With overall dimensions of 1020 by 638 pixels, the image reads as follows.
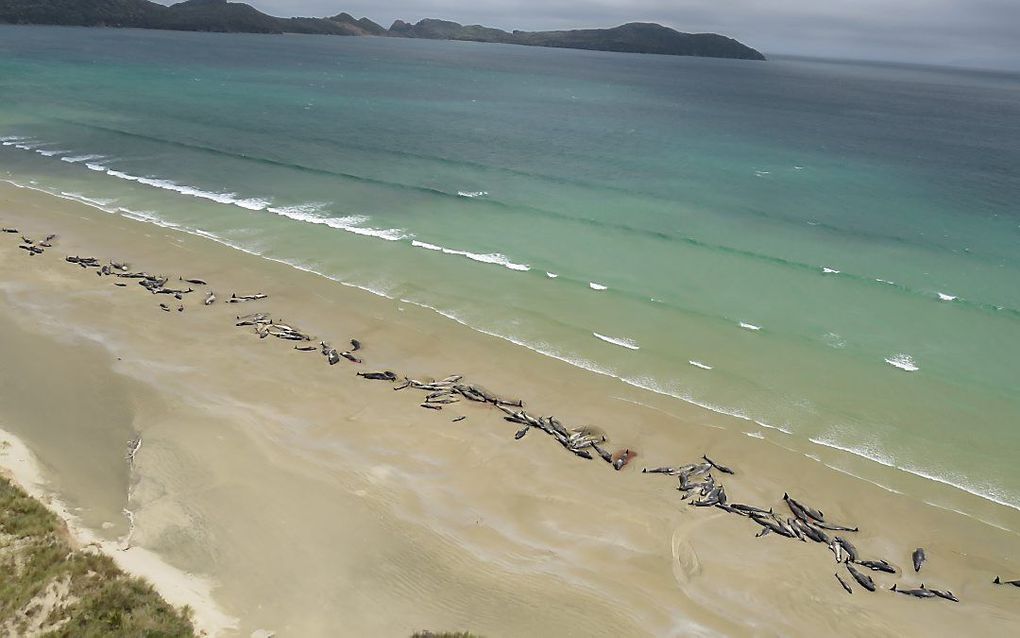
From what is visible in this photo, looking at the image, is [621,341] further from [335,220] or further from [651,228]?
[335,220]

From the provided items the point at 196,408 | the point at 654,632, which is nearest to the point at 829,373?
the point at 654,632

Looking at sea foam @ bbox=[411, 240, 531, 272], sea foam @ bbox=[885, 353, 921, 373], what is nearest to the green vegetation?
sea foam @ bbox=[411, 240, 531, 272]

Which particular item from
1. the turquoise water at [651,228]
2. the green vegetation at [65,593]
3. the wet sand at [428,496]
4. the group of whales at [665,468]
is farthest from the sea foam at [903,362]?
the green vegetation at [65,593]

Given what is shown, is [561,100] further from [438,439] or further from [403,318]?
[438,439]

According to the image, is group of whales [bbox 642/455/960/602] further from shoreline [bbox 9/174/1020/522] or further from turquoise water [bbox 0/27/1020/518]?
turquoise water [bbox 0/27/1020/518]

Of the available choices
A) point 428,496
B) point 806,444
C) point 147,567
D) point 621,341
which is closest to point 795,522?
point 806,444

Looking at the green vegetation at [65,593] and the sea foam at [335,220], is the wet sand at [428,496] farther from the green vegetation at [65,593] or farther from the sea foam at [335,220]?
the sea foam at [335,220]
